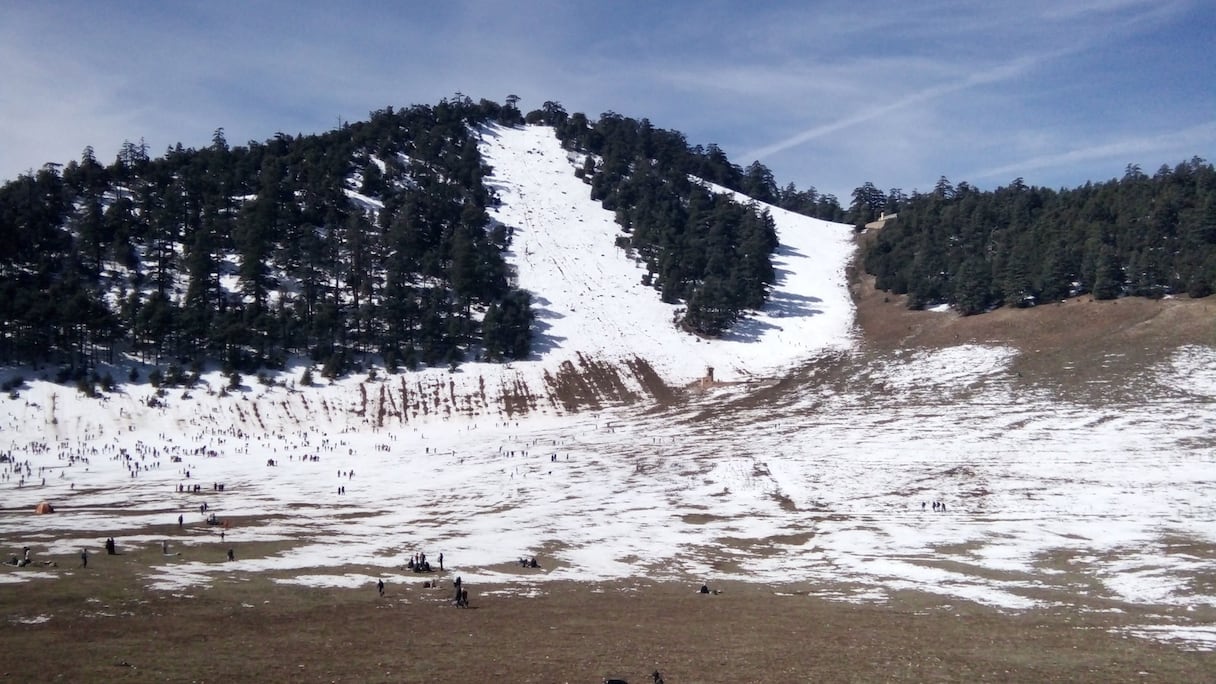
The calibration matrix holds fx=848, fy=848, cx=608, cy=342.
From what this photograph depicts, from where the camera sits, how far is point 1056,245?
346ft

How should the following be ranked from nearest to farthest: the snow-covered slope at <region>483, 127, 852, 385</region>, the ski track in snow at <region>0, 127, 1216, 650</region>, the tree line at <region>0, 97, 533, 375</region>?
the ski track in snow at <region>0, 127, 1216, 650</region> < the tree line at <region>0, 97, 533, 375</region> < the snow-covered slope at <region>483, 127, 852, 385</region>

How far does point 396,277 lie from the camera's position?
116500 millimetres

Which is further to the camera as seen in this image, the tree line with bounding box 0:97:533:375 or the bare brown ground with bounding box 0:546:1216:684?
the tree line with bounding box 0:97:533:375

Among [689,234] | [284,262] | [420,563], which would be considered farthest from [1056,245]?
[284,262]

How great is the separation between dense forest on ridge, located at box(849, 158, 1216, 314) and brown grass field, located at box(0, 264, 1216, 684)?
267 ft

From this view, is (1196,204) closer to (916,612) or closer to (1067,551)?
(1067,551)

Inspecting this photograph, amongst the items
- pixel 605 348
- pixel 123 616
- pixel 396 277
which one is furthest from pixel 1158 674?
pixel 396 277

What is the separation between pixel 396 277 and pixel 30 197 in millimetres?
47005

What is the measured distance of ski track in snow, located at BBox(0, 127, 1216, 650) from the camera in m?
38.2

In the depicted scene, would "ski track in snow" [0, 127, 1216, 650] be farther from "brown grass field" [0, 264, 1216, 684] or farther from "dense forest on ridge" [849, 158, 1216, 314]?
"dense forest on ridge" [849, 158, 1216, 314]

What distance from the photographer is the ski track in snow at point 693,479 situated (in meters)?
38.2

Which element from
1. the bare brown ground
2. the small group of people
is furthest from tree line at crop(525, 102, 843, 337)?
the bare brown ground

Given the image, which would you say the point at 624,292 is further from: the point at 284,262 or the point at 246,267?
the point at 246,267

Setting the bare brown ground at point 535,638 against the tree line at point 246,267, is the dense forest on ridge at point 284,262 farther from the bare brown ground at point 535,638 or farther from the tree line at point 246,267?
the bare brown ground at point 535,638
